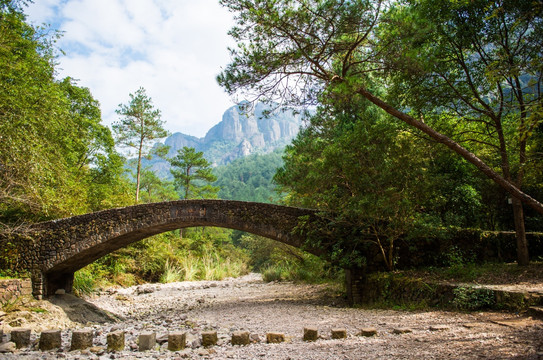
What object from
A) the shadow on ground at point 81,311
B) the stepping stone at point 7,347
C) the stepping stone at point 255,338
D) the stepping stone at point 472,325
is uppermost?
the stepping stone at point 472,325

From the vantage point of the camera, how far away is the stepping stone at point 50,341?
4074 mm

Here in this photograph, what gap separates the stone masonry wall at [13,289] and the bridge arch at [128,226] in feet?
1.02

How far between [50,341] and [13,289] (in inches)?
185

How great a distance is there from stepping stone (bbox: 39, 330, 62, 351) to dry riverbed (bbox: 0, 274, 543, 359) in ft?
0.40

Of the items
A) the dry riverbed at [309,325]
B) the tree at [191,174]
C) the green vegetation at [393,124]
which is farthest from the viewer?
the tree at [191,174]

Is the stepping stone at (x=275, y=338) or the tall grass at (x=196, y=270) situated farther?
the tall grass at (x=196, y=270)

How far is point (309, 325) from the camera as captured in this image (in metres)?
4.98

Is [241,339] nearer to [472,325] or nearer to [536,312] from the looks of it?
[472,325]

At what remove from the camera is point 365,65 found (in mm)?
6945

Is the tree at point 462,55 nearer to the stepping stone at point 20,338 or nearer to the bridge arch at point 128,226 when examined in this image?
the bridge arch at point 128,226

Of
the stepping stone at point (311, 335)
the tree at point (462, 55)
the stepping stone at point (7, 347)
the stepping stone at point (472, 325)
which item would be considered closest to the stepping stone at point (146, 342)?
the stepping stone at point (7, 347)

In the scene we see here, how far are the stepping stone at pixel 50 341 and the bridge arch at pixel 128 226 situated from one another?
464 centimetres

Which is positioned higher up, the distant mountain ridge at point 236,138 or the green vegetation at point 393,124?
the distant mountain ridge at point 236,138

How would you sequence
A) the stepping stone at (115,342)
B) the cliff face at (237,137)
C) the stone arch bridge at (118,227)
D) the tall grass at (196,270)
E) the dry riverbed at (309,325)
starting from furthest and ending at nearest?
the cliff face at (237,137), the tall grass at (196,270), the stone arch bridge at (118,227), the stepping stone at (115,342), the dry riverbed at (309,325)
